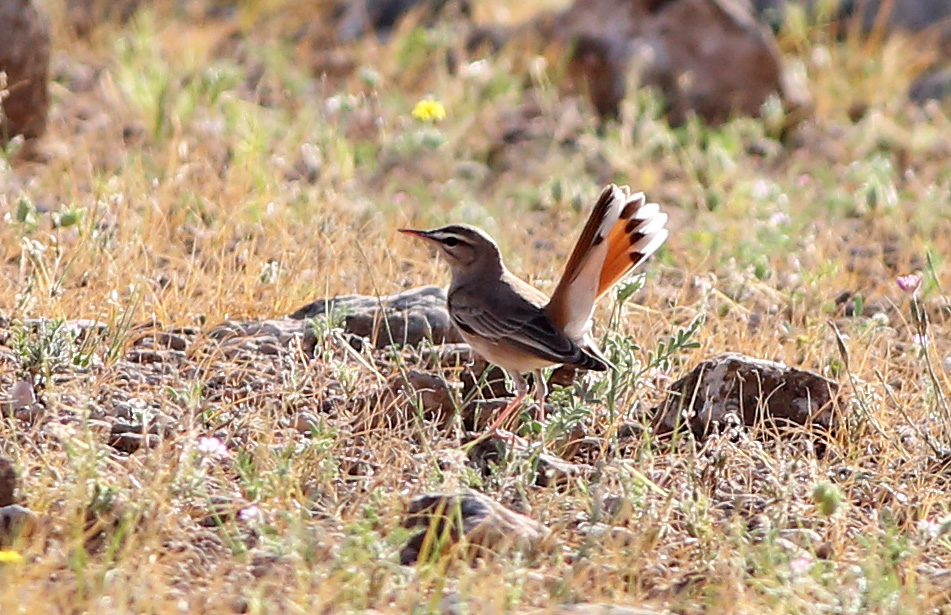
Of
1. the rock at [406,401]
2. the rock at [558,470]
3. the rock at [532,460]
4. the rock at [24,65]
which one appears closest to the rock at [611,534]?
the rock at [532,460]

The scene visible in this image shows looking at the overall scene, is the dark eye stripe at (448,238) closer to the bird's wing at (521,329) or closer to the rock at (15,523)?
the bird's wing at (521,329)

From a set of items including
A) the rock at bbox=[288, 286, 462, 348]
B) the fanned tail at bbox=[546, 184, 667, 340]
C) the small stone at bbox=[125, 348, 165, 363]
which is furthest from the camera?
the rock at bbox=[288, 286, 462, 348]

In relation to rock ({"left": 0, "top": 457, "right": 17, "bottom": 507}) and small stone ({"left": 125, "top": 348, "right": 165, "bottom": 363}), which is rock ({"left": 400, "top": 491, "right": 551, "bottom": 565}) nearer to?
rock ({"left": 0, "top": 457, "right": 17, "bottom": 507})

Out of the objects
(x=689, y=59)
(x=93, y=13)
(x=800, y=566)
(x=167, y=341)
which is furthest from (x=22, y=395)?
(x=93, y=13)

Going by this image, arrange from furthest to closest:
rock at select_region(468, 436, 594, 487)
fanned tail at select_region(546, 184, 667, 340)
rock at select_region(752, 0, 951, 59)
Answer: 1. rock at select_region(752, 0, 951, 59)
2. fanned tail at select_region(546, 184, 667, 340)
3. rock at select_region(468, 436, 594, 487)

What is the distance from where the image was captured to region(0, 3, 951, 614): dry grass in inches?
149

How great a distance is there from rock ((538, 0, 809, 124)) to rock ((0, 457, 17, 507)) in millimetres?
6534

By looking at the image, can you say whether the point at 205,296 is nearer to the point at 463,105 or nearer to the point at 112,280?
the point at 112,280

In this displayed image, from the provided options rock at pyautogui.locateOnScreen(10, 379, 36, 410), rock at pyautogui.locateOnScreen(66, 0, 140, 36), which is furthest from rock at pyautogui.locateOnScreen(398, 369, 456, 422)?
rock at pyautogui.locateOnScreen(66, 0, 140, 36)

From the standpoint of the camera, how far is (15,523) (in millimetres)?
3787

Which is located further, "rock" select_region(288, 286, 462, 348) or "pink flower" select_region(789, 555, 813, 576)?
"rock" select_region(288, 286, 462, 348)

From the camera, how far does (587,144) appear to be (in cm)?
911

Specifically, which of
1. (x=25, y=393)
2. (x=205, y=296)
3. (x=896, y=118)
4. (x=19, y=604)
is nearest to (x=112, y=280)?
(x=205, y=296)

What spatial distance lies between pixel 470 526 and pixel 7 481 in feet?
3.91
